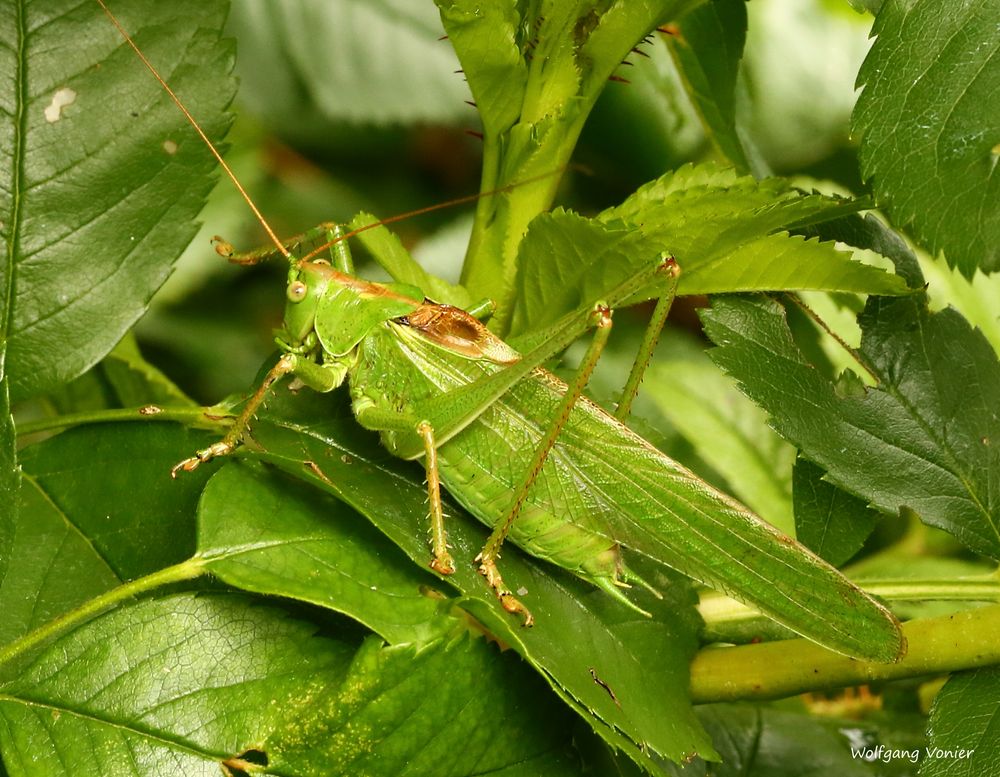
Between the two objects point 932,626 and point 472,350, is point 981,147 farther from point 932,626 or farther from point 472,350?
point 472,350

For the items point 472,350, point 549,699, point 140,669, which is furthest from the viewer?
point 472,350

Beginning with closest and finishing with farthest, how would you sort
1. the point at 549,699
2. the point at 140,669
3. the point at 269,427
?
the point at 140,669, the point at 549,699, the point at 269,427

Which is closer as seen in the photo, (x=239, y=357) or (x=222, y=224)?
(x=222, y=224)

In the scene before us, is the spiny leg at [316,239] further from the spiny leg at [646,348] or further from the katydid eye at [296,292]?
the spiny leg at [646,348]

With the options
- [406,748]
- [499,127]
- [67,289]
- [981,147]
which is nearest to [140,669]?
[406,748]

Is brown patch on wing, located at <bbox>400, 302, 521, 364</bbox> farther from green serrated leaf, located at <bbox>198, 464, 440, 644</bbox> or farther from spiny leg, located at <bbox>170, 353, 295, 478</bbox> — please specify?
green serrated leaf, located at <bbox>198, 464, 440, 644</bbox>

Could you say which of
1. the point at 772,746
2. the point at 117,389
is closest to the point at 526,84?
the point at 117,389

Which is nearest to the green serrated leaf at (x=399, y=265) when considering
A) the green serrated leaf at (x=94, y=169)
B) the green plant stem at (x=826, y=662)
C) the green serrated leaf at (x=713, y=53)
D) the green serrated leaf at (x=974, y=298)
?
the green serrated leaf at (x=94, y=169)
